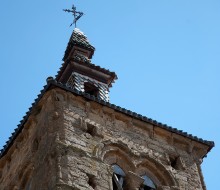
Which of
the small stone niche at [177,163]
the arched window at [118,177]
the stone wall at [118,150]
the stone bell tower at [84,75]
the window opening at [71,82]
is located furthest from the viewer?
the stone bell tower at [84,75]

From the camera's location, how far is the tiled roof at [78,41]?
971 inches

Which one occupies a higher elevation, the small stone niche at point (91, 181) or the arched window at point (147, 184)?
the arched window at point (147, 184)

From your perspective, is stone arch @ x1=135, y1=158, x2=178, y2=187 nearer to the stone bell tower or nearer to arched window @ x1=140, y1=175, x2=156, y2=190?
arched window @ x1=140, y1=175, x2=156, y2=190

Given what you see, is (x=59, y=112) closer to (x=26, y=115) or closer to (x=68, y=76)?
(x=26, y=115)

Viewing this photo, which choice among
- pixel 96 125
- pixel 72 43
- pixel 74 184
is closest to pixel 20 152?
pixel 96 125

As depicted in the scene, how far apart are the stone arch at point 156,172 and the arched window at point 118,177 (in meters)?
0.54

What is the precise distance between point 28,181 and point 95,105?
2.74 m

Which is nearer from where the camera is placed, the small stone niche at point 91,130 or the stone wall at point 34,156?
the stone wall at point 34,156

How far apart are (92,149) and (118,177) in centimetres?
94

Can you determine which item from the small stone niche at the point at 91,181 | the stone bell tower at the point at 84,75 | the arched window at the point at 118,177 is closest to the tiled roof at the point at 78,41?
the stone bell tower at the point at 84,75

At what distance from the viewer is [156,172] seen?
64.5ft

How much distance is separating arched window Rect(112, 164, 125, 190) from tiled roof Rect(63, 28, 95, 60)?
640 centimetres

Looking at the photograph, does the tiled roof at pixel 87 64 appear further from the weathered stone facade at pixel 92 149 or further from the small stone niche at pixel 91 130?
the small stone niche at pixel 91 130

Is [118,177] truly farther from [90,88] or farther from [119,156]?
[90,88]
